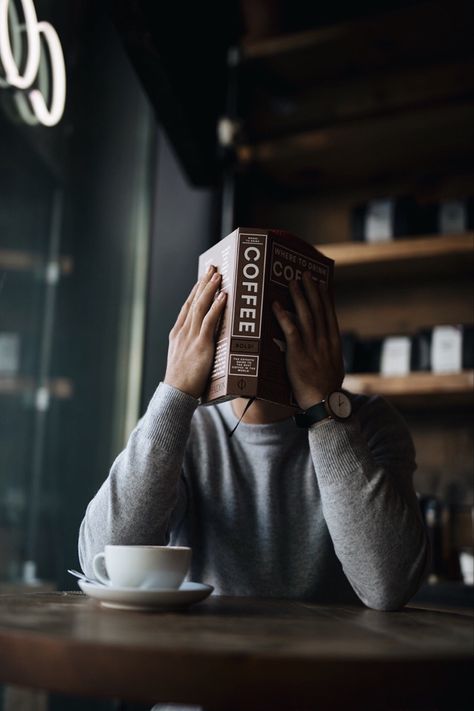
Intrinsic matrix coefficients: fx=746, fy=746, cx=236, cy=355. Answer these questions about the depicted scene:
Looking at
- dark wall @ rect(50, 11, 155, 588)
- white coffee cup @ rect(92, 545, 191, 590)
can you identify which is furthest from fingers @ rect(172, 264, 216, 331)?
dark wall @ rect(50, 11, 155, 588)

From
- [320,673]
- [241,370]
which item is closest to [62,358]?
[241,370]

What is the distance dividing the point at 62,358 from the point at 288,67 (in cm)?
130

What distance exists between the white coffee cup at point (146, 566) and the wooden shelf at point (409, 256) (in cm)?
155

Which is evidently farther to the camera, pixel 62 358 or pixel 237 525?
pixel 62 358

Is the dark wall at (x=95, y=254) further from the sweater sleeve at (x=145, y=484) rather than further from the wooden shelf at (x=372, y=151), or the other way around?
the sweater sleeve at (x=145, y=484)

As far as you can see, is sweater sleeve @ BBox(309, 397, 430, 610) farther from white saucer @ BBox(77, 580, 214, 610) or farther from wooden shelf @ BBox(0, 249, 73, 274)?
wooden shelf @ BBox(0, 249, 73, 274)

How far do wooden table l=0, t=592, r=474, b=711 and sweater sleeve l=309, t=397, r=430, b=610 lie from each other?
0.99 ft

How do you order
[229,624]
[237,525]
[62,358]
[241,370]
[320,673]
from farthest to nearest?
1. [62,358]
2. [237,525]
3. [241,370]
4. [229,624]
5. [320,673]

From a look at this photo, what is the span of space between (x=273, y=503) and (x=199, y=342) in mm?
304

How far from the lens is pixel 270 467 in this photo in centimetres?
124

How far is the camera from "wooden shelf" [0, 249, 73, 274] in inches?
68.3

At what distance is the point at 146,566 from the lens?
2.76 feet

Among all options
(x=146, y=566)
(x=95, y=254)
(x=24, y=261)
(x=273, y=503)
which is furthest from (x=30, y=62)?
(x=146, y=566)

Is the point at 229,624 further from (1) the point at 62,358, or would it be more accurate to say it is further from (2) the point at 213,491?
(1) the point at 62,358
